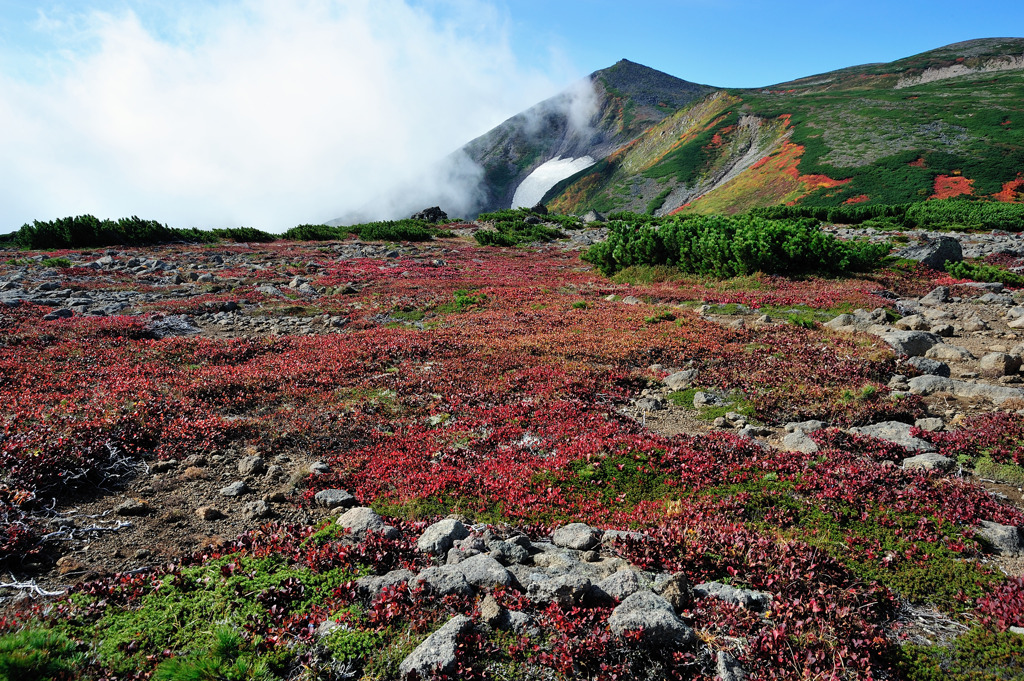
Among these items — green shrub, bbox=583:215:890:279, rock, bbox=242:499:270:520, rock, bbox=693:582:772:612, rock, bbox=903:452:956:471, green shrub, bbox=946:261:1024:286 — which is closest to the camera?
rock, bbox=693:582:772:612

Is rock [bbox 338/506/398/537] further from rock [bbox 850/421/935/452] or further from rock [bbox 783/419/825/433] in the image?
rock [bbox 850/421/935/452]

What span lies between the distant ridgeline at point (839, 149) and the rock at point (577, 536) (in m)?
94.2

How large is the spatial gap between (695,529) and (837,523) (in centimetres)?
197

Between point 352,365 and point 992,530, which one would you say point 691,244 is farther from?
point 992,530

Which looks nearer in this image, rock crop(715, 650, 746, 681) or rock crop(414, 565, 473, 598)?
rock crop(715, 650, 746, 681)

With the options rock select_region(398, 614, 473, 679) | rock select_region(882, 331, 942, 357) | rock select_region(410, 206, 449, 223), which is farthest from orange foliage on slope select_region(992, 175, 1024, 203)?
rock select_region(398, 614, 473, 679)

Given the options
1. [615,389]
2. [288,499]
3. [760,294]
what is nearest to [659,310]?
[760,294]

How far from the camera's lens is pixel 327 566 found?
5949 mm

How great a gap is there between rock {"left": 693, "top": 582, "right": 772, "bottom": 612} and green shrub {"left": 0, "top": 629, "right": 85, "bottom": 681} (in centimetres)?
605

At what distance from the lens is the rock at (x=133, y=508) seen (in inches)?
291

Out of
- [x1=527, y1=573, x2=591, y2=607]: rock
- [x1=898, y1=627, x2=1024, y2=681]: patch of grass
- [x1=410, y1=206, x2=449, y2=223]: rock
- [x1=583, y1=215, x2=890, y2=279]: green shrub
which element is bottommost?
[x1=898, y1=627, x2=1024, y2=681]: patch of grass

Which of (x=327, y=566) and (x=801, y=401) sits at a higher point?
(x=327, y=566)

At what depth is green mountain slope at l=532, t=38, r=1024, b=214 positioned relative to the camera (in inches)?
3408

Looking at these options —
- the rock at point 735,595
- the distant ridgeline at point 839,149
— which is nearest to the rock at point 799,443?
the rock at point 735,595
